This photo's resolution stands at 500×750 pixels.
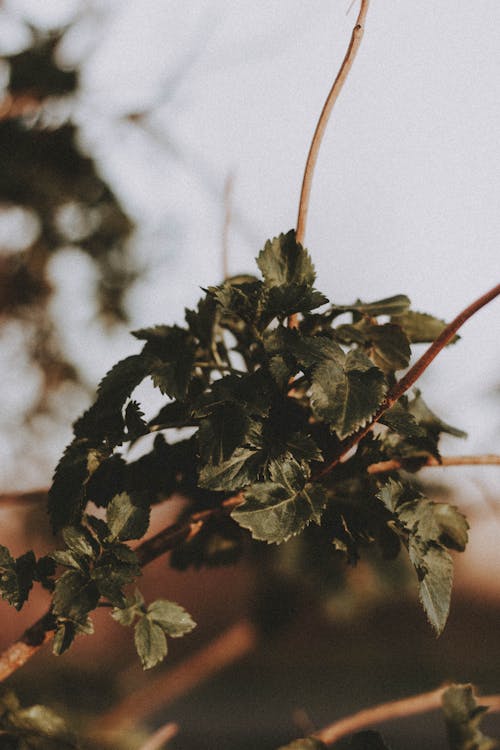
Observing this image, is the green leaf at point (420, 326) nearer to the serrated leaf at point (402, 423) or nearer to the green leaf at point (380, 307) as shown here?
the green leaf at point (380, 307)

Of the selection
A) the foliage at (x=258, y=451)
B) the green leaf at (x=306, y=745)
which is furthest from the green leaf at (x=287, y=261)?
the green leaf at (x=306, y=745)

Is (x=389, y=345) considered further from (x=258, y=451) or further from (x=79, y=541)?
(x=79, y=541)

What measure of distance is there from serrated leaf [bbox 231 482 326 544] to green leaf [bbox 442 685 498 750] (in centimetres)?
17

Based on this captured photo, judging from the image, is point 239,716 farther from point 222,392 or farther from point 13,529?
point 222,392

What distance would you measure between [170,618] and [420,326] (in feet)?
1.01

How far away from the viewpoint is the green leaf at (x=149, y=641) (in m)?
0.41

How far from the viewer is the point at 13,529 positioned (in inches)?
59.1

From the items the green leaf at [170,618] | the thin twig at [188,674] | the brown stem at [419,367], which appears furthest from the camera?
the thin twig at [188,674]

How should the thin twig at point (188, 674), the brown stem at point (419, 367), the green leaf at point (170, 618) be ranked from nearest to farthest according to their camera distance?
the brown stem at point (419, 367) → the green leaf at point (170, 618) → the thin twig at point (188, 674)

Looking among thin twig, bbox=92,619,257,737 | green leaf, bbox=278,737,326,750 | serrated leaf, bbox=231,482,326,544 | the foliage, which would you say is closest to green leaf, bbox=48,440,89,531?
the foliage

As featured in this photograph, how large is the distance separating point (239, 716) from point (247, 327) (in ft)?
15.7

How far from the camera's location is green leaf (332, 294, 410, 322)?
19.4 inches

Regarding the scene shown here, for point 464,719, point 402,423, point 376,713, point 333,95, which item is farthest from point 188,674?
point 333,95

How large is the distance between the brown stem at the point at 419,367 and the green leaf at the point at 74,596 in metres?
0.16
